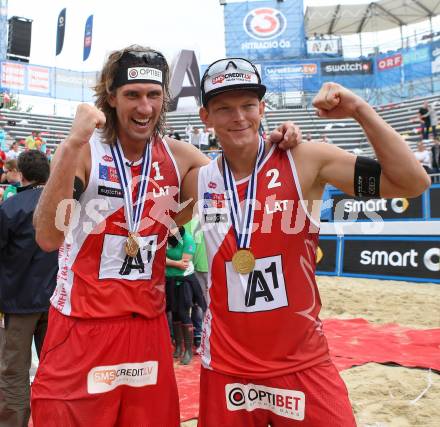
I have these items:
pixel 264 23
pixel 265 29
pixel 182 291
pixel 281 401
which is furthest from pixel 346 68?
pixel 281 401

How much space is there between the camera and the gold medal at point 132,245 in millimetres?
2080

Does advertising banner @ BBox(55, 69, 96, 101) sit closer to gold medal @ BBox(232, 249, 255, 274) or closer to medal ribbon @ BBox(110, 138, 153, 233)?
medal ribbon @ BBox(110, 138, 153, 233)

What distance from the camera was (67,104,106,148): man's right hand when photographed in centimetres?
179

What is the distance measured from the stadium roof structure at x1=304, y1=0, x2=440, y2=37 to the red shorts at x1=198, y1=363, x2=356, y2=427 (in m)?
37.1

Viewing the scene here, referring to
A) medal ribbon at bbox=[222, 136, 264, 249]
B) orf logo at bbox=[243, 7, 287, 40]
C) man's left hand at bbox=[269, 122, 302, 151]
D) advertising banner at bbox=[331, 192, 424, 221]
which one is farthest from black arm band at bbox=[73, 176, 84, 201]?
orf logo at bbox=[243, 7, 287, 40]

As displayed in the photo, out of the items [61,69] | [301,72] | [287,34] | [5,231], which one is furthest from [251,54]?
[5,231]

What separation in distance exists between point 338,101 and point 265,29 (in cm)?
3473

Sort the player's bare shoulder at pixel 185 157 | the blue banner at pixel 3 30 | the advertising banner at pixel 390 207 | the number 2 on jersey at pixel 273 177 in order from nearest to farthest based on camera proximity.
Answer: the number 2 on jersey at pixel 273 177 < the player's bare shoulder at pixel 185 157 < the advertising banner at pixel 390 207 < the blue banner at pixel 3 30

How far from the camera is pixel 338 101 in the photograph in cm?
182

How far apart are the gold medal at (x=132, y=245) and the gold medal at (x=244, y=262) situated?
460 mm

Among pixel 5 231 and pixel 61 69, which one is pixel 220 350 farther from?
pixel 61 69

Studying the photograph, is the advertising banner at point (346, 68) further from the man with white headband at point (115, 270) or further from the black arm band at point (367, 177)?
the black arm band at point (367, 177)

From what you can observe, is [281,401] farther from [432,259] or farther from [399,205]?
[399,205]

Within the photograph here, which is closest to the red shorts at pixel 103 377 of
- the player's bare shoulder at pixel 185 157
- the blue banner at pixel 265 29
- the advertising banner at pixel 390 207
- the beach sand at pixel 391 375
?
the player's bare shoulder at pixel 185 157
